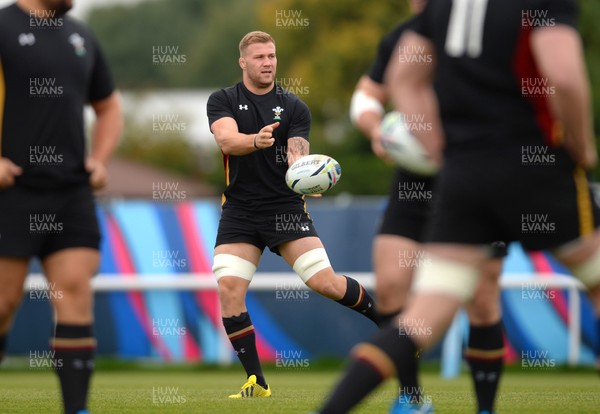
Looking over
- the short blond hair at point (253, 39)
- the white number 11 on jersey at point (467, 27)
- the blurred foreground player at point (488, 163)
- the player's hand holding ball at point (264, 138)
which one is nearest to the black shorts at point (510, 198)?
the blurred foreground player at point (488, 163)

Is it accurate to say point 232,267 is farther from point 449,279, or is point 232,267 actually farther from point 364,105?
point 449,279

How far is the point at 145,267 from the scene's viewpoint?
1652 centimetres

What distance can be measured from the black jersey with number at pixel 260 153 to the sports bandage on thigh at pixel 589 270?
163 inches

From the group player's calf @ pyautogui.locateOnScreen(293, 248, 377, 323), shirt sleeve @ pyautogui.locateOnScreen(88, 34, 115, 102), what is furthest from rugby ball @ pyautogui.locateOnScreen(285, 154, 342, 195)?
shirt sleeve @ pyautogui.locateOnScreen(88, 34, 115, 102)

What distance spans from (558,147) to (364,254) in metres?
11.5

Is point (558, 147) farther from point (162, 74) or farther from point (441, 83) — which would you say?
point (162, 74)

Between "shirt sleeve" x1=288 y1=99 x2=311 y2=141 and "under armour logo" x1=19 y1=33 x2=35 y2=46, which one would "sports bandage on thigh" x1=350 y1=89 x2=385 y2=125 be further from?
"under armour logo" x1=19 y1=33 x2=35 y2=46

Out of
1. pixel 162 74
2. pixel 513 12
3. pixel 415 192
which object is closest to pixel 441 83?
pixel 513 12

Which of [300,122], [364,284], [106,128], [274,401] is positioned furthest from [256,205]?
[364,284]

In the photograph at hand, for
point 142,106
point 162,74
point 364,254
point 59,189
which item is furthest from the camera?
point 162,74

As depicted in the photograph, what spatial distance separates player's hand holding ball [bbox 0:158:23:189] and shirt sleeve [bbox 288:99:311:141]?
354 centimetres

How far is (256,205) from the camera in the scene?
909cm

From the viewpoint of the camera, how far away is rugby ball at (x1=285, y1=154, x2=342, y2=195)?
879cm

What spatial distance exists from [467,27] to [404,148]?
1545 millimetres
